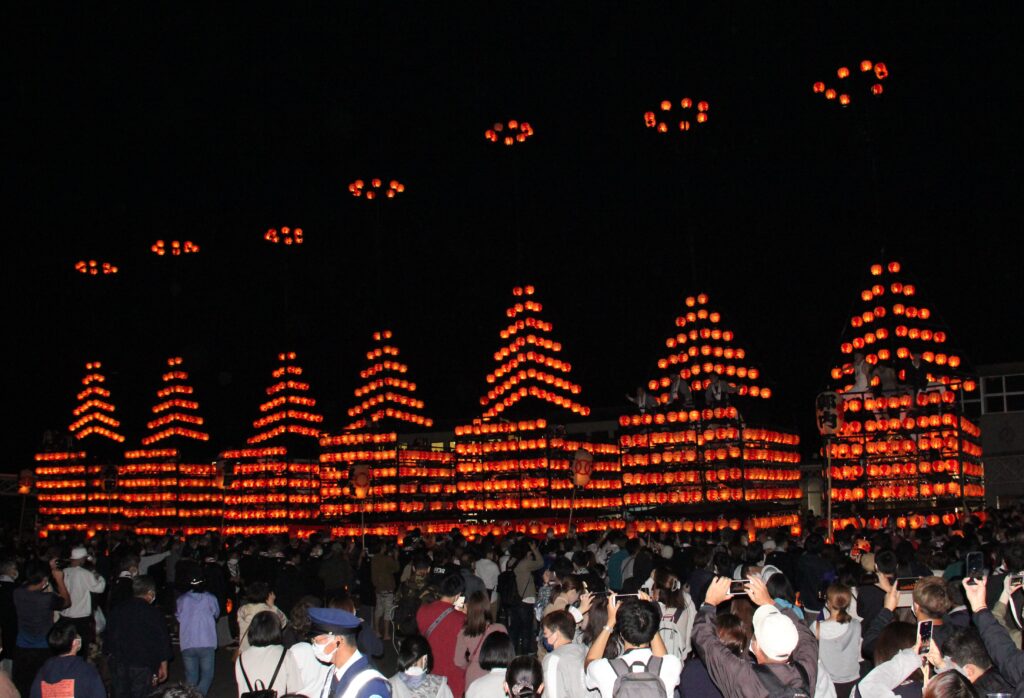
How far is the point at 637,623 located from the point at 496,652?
Result: 51.0 inches

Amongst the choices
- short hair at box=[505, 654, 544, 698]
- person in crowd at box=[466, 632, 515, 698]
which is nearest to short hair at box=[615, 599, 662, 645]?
short hair at box=[505, 654, 544, 698]

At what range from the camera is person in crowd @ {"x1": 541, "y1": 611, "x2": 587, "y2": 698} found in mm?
6590

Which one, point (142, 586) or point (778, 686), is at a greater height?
point (142, 586)

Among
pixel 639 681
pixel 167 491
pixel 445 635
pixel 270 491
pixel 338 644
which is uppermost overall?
pixel 167 491

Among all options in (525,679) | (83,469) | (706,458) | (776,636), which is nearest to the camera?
(776,636)

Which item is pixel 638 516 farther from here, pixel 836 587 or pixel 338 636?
pixel 338 636

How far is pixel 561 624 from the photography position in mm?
6980

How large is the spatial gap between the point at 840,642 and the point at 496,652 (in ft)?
11.2

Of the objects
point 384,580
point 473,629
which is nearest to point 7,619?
point 473,629

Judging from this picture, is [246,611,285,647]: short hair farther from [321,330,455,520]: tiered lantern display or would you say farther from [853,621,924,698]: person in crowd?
[321,330,455,520]: tiered lantern display

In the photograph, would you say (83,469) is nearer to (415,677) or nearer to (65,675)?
(65,675)

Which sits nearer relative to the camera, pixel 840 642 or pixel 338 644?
pixel 338 644

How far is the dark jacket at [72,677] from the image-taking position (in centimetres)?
711

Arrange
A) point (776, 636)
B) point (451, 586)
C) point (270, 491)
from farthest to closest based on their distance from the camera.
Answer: point (270, 491) < point (451, 586) < point (776, 636)
